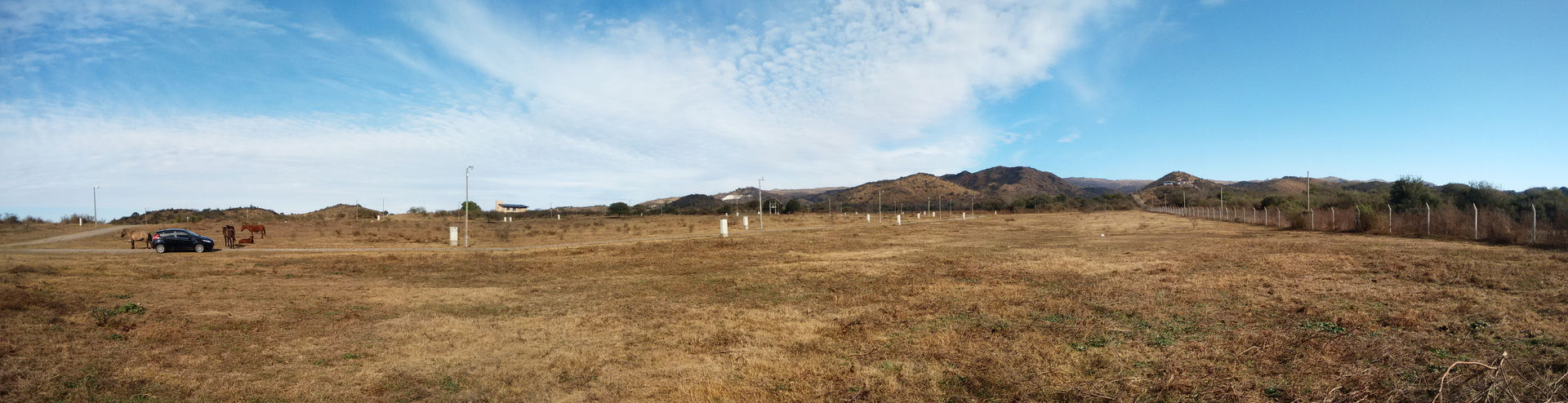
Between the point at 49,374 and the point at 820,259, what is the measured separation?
18.6 m

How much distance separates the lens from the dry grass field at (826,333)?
20.1 feet

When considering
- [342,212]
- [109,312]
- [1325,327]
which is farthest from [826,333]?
[342,212]

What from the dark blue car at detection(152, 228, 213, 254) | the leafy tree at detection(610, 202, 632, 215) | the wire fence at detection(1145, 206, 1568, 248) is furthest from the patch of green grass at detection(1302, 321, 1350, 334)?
the leafy tree at detection(610, 202, 632, 215)

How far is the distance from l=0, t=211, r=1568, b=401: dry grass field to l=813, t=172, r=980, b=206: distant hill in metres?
135

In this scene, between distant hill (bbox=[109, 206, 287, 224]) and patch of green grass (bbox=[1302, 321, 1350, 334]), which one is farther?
distant hill (bbox=[109, 206, 287, 224])

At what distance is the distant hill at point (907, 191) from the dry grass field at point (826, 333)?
135 metres

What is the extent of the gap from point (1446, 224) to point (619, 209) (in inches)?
4488

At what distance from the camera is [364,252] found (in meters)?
26.6

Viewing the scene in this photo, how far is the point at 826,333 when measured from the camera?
925 centimetres

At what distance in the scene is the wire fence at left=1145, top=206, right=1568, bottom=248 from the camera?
20.6m

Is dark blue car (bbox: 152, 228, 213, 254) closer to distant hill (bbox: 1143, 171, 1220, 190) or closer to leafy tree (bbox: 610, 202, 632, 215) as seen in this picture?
leafy tree (bbox: 610, 202, 632, 215)

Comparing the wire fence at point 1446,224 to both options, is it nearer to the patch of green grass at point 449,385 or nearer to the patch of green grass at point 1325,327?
the patch of green grass at point 1325,327

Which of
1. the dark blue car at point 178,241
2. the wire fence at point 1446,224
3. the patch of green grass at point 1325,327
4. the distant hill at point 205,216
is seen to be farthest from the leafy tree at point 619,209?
the patch of green grass at point 1325,327

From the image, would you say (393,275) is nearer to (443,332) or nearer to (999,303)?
(443,332)
